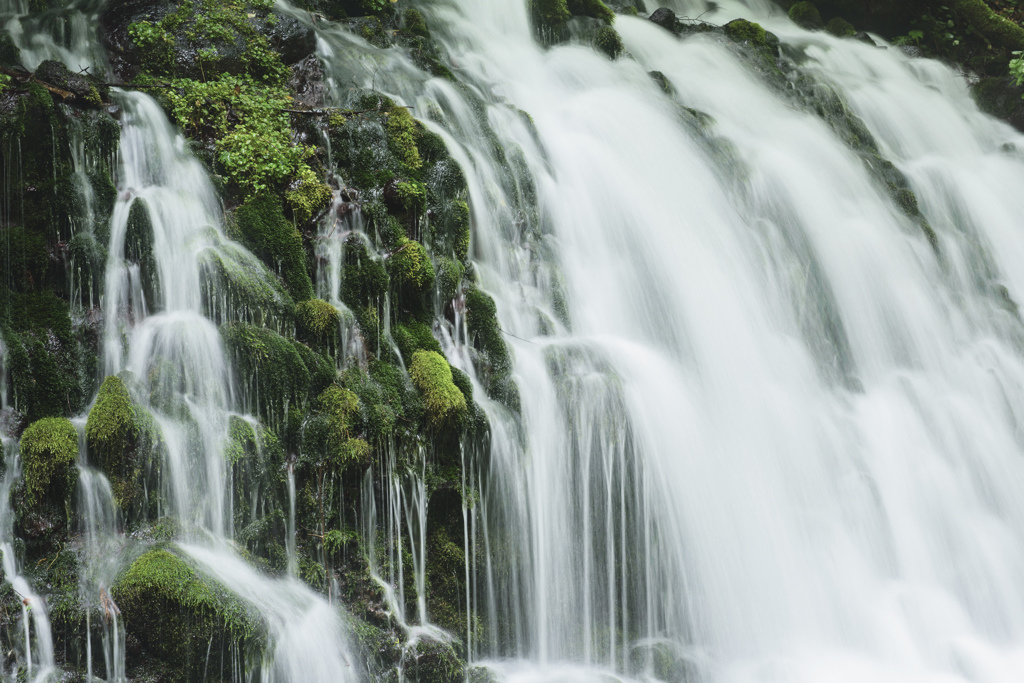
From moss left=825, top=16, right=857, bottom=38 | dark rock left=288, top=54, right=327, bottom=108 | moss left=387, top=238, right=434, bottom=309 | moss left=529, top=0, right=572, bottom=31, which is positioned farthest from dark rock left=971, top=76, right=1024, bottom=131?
moss left=387, top=238, right=434, bottom=309

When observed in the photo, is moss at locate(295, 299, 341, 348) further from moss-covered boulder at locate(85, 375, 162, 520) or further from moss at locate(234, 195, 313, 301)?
moss-covered boulder at locate(85, 375, 162, 520)

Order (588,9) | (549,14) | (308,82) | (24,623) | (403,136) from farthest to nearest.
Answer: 1. (588,9)
2. (549,14)
3. (308,82)
4. (403,136)
5. (24,623)

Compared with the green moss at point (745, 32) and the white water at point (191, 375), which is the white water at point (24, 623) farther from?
the green moss at point (745, 32)

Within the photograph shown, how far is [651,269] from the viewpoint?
7660mm

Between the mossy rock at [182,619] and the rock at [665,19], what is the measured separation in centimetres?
1221

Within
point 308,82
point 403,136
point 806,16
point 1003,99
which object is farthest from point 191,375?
Answer: point 806,16

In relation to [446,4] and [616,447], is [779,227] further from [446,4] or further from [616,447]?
[446,4]

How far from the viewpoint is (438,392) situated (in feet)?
17.1

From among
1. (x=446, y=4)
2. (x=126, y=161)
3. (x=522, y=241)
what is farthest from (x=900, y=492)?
(x=446, y=4)

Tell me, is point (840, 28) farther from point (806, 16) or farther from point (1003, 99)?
point (1003, 99)

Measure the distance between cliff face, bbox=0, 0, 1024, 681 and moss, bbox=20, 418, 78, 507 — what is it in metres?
0.01

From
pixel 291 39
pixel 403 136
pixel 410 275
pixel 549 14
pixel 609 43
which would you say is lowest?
pixel 410 275

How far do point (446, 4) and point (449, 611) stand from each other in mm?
9314

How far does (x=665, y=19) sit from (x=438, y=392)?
10683 mm
